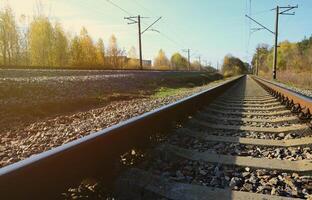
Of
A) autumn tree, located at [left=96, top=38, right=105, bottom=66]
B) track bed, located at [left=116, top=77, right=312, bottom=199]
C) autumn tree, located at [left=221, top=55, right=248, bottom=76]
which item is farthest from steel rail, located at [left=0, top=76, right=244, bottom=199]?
autumn tree, located at [left=221, top=55, right=248, bottom=76]

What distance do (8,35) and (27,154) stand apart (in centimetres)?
5985

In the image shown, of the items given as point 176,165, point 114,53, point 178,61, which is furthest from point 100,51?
point 176,165

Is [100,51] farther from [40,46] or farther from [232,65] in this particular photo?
[232,65]

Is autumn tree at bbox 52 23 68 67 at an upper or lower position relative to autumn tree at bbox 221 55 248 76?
upper

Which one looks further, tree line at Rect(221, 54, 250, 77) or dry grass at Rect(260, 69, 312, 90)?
tree line at Rect(221, 54, 250, 77)

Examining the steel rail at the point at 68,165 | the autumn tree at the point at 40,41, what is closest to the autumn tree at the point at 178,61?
the autumn tree at the point at 40,41

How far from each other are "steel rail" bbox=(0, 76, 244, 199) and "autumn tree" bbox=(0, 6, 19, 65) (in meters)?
58.7

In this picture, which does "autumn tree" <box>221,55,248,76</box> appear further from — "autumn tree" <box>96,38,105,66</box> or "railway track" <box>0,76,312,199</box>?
"railway track" <box>0,76,312,199</box>

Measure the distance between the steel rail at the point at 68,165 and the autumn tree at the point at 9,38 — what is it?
5871 centimetres

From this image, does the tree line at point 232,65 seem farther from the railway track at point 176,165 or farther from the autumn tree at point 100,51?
the railway track at point 176,165

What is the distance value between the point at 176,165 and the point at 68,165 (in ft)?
4.86

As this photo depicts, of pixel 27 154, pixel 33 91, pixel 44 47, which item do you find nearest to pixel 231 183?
pixel 27 154

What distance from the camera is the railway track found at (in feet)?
5.78

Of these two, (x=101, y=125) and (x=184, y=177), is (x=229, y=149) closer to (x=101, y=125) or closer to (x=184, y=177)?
(x=184, y=177)
